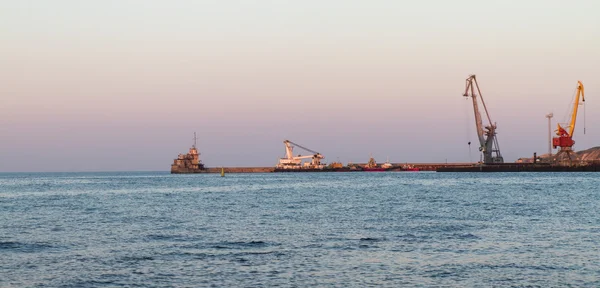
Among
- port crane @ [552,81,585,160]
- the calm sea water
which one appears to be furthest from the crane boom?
the calm sea water

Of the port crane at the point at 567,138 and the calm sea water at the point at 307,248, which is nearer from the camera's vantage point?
the calm sea water at the point at 307,248

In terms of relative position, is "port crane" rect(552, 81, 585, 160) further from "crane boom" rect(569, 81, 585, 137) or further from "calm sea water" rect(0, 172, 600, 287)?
"calm sea water" rect(0, 172, 600, 287)

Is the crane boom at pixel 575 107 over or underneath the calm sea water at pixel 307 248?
over

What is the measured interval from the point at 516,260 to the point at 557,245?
4990 mm

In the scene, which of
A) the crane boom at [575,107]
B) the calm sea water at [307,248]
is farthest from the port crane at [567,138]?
the calm sea water at [307,248]

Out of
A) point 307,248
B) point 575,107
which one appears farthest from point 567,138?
point 307,248

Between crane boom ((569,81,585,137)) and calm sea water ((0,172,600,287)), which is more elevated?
crane boom ((569,81,585,137))

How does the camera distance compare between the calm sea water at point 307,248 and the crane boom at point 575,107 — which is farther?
the crane boom at point 575,107

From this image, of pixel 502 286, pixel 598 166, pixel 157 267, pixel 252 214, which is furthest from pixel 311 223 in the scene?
pixel 598 166

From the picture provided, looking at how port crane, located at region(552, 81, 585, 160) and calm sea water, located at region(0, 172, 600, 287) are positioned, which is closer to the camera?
calm sea water, located at region(0, 172, 600, 287)

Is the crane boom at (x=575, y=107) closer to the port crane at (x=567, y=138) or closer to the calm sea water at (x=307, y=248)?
the port crane at (x=567, y=138)

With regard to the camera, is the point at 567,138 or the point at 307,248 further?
the point at 567,138

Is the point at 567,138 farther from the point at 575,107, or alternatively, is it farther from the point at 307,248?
the point at 307,248

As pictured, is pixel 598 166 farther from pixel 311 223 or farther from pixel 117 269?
pixel 117 269
